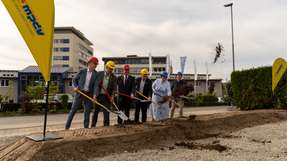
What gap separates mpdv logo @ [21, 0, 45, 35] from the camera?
16.9 feet

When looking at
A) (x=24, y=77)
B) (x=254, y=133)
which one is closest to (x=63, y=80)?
(x=24, y=77)

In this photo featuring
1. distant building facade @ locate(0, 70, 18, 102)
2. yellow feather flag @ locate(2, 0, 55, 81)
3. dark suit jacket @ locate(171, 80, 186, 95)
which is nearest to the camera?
yellow feather flag @ locate(2, 0, 55, 81)

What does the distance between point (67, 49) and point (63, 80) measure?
3895cm

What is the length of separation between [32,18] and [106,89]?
2.87 meters

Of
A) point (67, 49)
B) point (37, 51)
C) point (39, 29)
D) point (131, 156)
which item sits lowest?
point (131, 156)

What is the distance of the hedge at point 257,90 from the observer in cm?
1414

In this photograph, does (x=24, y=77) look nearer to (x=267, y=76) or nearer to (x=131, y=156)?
(x=267, y=76)

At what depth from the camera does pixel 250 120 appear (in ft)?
33.2

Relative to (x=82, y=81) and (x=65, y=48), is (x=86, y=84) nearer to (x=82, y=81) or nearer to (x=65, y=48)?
(x=82, y=81)

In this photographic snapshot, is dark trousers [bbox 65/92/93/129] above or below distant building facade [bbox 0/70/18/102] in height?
below

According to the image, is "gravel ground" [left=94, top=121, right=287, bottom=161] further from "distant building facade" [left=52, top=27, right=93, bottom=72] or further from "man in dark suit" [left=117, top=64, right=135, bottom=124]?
"distant building facade" [left=52, top=27, right=93, bottom=72]

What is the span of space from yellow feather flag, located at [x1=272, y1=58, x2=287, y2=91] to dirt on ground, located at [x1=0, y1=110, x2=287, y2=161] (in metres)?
5.95

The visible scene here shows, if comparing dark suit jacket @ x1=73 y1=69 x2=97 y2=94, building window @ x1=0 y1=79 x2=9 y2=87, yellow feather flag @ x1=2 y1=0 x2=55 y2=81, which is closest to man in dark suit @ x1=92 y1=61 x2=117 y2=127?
dark suit jacket @ x1=73 y1=69 x2=97 y2=94

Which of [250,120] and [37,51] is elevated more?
[37,51]
